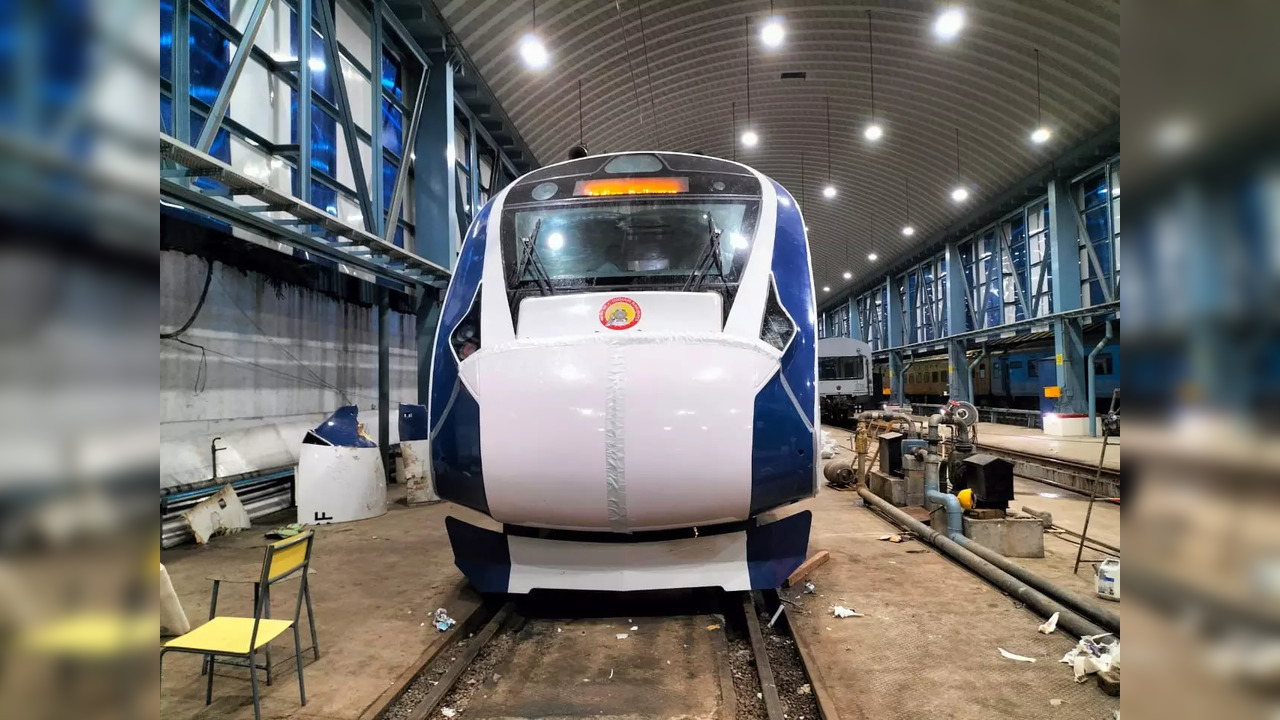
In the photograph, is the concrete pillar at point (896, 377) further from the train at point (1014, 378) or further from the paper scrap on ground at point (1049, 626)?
the paper scrap on ground at point (1049, 626)

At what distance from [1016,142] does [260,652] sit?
15.3m

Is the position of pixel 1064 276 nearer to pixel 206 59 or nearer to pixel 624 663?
pixel 624 663

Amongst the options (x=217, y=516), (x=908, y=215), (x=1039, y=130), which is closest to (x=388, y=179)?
(x=217, y=516)

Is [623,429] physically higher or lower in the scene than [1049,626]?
higher

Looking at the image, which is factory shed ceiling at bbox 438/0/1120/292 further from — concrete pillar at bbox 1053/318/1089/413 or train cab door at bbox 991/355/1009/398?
train cab door at bbox 991/355/1009/398

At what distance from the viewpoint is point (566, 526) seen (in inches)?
106

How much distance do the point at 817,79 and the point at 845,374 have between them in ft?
33.7

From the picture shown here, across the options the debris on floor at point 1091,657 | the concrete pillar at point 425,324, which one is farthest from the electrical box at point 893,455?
the concrete pillar at point 425,324

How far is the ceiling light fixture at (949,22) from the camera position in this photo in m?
8.76

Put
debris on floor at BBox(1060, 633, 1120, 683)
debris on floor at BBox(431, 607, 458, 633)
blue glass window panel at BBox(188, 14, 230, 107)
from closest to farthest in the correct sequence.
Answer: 1. debris on floor at BBox(1060, 633, 1120, 683)
2. debris on floor at BBox(431, 607, 458, 633)
3. blue glass window panel at BBox(188, 14, 230, 107)

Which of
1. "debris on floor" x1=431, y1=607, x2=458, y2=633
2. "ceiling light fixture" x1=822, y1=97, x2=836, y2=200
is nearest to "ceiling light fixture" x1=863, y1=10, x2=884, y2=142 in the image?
"ceiling light fixture" x1=822, y1=97, x2=836, y2=200

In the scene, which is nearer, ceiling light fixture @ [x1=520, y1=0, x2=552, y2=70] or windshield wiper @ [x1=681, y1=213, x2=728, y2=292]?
windshield wiper @ [x1=681, y1=213, x2=728, y2=292]

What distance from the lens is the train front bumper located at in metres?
2.90

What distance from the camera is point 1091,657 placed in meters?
2.64
